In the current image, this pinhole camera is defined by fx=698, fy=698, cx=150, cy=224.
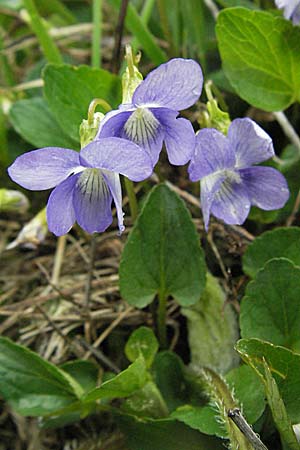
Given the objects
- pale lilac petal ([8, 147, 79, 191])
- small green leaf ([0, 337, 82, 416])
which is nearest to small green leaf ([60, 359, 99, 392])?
small green leaf ([0, 337, 82, 416])

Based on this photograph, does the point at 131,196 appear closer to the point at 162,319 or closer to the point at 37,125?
the point at 162,319

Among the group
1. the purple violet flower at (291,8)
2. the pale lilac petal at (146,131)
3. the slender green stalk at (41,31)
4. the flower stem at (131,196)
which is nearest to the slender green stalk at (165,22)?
the slender green stalk at (41,31)

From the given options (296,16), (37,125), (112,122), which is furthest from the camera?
(37,125)

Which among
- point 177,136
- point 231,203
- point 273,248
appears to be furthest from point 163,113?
point 273,248

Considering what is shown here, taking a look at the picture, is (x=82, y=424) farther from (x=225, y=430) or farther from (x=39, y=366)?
(x=225, y=430)

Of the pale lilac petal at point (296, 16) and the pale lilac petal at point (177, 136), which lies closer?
the pale lilac petal at point (177, 136)

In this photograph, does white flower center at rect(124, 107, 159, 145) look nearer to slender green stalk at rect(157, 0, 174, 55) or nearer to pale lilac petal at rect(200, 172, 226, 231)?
pale lilac petal at rect(200, 172, 226, 231)

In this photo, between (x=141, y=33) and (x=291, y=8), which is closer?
(x=291, y=8)

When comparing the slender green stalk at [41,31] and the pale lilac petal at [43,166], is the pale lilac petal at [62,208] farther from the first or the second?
the slender green stalk at [41,31]
